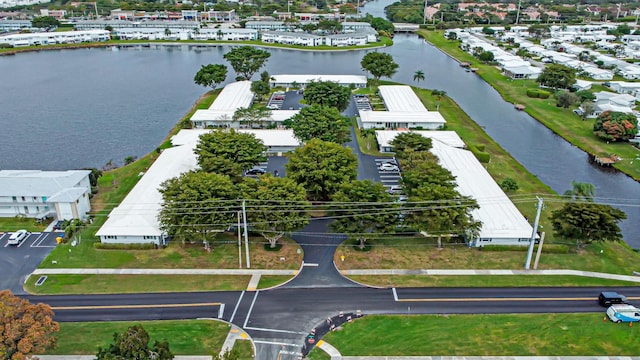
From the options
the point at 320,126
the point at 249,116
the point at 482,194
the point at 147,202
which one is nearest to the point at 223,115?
the point at 249,116

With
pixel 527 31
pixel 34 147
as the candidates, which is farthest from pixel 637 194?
pixel 527 31

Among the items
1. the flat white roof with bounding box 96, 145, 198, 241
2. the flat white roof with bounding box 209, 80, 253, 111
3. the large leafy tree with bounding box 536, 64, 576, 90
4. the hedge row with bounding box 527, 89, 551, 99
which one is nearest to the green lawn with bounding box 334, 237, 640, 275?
the flat white roof with bounding box 96, 145, 198, 241

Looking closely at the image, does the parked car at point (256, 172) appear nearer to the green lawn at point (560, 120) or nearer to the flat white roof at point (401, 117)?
the flat white roof at point (401, 117)

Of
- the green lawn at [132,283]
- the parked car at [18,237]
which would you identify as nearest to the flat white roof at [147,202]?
the green lawn at [132,283]

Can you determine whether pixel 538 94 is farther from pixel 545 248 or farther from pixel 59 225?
pixel 59 225

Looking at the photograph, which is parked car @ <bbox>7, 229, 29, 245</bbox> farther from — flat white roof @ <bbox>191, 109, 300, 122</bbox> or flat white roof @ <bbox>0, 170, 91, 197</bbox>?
flat white roof @ <bbox>191, 109, 300, 122</bbox>

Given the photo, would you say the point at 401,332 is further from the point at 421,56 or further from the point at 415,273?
the point at 421,56
